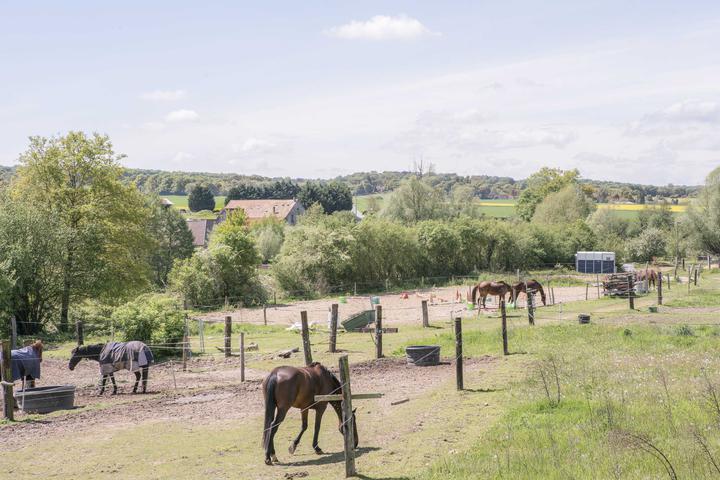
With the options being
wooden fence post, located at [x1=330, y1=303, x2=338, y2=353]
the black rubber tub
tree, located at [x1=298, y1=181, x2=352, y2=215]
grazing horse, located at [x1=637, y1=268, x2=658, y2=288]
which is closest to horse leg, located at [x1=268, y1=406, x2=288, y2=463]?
the black rubber tub

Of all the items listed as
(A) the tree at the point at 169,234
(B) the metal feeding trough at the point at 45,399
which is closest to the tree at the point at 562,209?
(A) the tree at the point at 169,234

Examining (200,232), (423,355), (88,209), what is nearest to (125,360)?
(423,355)

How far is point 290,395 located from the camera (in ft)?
36.7

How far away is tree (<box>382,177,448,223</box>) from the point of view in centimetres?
7619

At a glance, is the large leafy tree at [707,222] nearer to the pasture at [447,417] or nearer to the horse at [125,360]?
the pasture at [447,417]

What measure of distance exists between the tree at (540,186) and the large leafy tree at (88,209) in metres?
78.1

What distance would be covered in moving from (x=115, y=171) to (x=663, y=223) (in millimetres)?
70279

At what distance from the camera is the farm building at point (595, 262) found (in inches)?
2386

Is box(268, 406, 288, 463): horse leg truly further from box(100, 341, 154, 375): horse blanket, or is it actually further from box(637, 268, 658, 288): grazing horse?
box(637, 268, 658, 288): grazing horse

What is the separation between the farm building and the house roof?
52.3m

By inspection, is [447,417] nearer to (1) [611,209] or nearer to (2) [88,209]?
(2) [88,209]

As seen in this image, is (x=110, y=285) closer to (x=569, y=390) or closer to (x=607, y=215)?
(x=569, y=390)

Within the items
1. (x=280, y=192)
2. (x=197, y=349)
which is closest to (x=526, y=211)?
(x=280, y=192)

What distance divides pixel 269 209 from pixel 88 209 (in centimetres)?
7414
